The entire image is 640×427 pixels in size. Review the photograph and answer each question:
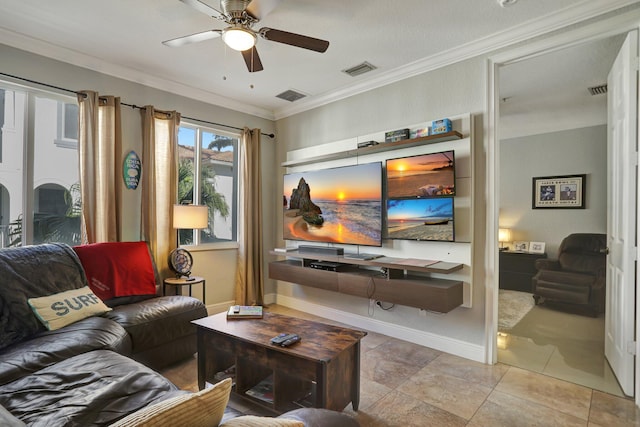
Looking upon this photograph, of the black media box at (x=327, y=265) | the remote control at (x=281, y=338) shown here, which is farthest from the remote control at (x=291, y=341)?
the black media box at (x=327, y=265)

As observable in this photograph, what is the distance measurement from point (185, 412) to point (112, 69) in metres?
3.53

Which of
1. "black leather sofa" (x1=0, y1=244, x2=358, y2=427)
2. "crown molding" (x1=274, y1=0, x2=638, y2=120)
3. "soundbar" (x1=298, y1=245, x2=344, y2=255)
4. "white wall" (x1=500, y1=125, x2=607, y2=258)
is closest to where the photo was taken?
"black leather sofa" (x1=0, y1=244, x2=358, y2=427)

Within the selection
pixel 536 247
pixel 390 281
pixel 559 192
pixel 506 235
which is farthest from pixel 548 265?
pixel 390 281

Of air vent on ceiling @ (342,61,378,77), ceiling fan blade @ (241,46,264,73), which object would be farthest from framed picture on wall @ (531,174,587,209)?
ceiling fan blade @ (241,46,264,73)

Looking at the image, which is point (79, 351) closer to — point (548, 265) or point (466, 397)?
point (466, 397)

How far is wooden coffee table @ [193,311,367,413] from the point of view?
1827 millimetres

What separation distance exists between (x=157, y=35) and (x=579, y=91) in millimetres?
4533

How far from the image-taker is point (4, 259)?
230cm

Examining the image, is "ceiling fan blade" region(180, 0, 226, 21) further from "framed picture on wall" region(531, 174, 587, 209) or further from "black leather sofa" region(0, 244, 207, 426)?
"framed picture on wall" region(531, 174, 587, 209)

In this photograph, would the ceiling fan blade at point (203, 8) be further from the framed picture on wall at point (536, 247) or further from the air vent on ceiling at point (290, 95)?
the framed picture on wall at point (536, 247)

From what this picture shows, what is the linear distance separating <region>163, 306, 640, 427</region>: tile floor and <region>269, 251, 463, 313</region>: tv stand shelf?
51cm

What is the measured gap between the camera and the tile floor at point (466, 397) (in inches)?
78.9

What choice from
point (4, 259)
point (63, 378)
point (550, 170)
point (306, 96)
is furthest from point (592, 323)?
point (4, 259)

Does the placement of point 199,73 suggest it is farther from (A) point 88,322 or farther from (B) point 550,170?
(B) point 550,170
